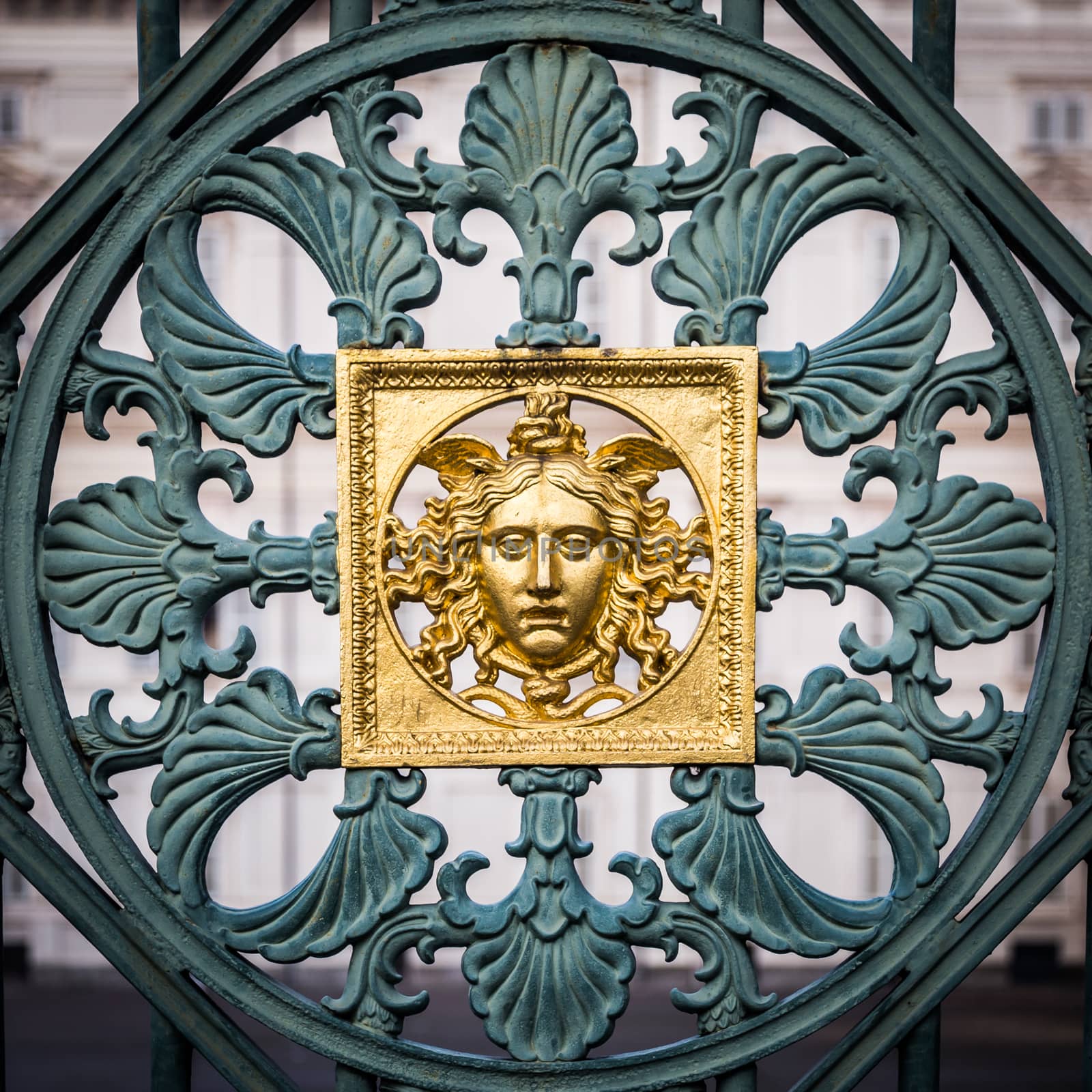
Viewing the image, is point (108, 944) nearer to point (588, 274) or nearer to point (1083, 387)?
point (588, 274)

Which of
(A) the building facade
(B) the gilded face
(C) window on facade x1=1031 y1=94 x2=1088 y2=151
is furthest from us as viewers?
(C) window on facade x1=1031 y1=94 x2=1088 y2=151

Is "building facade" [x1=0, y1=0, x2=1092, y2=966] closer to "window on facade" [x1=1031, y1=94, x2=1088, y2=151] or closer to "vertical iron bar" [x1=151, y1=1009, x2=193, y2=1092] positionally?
"window on facade" [x1=1031, y1=94, x2=1088, y2=151]

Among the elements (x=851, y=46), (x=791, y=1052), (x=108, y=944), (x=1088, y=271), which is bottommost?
(x=791, y=1052)

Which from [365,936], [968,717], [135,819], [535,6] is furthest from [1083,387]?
[135,819]

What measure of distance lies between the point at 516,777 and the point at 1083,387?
1.04 m

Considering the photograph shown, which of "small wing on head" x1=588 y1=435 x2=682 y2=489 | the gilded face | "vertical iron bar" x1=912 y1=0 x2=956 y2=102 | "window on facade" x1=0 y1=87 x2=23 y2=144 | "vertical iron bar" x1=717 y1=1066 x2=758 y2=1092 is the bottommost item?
"vertical iron bar" x1=717 y1=1066 x2=758 y2=1092

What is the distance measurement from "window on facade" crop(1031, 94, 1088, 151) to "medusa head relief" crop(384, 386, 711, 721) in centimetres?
629

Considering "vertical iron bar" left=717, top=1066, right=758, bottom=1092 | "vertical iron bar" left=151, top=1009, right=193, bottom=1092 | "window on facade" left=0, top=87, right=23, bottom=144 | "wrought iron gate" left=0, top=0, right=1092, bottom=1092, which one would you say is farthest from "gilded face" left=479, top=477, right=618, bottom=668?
"window on facade" left=0, top=87, right=23, bottom=144

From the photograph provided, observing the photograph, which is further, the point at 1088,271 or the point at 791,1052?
the point at 791,1052

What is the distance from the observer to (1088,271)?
79.4 inches

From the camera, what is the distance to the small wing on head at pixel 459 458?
2.06 meters

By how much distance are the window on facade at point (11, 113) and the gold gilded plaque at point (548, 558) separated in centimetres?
606

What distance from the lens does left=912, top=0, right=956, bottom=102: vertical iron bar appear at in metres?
2.04

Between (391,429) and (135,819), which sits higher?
(391,429)
